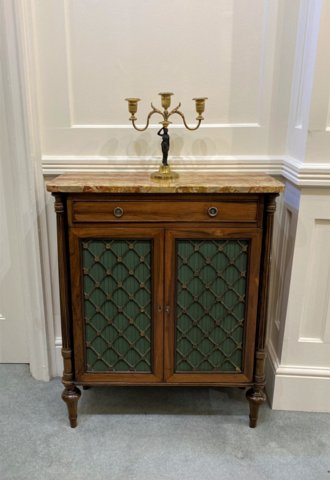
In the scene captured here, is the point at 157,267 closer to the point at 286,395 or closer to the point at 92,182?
the point at 92,182

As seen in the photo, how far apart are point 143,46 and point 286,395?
1662mm

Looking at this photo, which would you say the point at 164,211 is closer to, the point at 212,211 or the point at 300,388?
the point at 212,211

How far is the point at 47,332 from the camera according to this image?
81.4 inches

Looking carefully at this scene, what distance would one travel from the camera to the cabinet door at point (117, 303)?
1.58 metres

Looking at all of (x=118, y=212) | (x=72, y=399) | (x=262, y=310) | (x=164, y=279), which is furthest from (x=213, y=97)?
(x=72, y=399)

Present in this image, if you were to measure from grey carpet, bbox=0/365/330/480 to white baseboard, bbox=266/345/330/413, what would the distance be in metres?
0.04

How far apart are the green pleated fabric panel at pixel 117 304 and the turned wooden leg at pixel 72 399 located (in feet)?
0.41

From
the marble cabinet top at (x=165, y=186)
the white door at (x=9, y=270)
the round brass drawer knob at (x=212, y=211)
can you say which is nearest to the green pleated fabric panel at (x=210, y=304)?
the round brass drawer knob at (x=212, y=211)

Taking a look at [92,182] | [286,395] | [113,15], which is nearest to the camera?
[92,182]

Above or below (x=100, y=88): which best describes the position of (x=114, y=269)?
below

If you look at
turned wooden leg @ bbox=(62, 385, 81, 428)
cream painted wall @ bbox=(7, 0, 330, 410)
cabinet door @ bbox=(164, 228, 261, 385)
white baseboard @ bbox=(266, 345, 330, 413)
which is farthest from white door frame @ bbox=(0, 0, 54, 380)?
white baseboard @ bbox=(266, 345, 330, 413)

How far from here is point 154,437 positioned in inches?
68.4

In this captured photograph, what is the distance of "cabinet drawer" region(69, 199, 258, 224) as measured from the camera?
5.02ft

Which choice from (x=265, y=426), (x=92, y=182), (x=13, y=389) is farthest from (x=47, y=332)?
(x=265, y=426)
